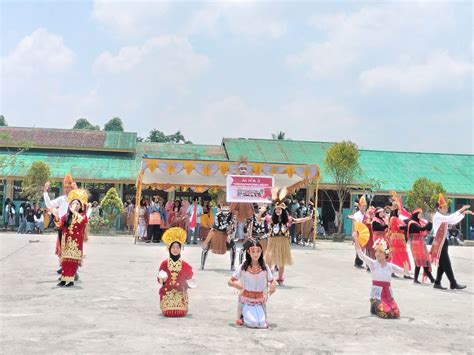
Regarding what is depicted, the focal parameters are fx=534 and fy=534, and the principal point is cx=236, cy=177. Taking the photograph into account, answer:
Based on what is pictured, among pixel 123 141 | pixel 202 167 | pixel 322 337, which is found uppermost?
pixel 123 141

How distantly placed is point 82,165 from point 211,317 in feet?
79.0

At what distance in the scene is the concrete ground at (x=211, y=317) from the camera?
5.26 m

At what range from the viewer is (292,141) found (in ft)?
112

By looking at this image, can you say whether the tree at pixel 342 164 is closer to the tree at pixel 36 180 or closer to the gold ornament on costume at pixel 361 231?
the tree at pixel 36 180

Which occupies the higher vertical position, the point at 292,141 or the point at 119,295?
the point at 292,141

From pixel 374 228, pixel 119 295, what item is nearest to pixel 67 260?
pixel 119 295

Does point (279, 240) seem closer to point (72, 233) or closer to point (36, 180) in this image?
point (72, 233)

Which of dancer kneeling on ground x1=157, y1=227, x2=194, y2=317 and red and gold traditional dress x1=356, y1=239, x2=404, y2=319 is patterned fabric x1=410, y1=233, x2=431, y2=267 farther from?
dancer kneeling on ground x1=157, y1=227, x2=194, y2=317

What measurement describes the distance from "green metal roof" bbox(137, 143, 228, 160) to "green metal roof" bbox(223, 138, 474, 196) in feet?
2.63

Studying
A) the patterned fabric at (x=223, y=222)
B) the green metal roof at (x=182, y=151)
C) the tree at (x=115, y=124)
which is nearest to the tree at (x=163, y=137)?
the tree at (x=115, y=124)

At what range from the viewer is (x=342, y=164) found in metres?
27.8

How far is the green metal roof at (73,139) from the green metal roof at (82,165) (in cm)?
42

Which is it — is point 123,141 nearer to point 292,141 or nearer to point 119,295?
point 292,141

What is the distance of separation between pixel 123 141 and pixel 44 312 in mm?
26516
